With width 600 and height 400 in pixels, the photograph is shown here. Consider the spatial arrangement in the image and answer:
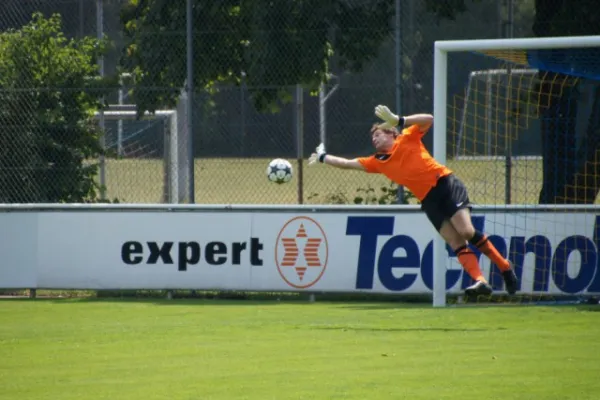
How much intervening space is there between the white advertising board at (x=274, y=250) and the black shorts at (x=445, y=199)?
6.21 feet

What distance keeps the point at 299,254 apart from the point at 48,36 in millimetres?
6184

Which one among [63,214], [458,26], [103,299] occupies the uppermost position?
[458,26]

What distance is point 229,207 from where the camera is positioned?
16.2 metres

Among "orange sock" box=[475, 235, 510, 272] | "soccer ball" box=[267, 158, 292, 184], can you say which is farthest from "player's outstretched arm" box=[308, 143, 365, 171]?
"soccer ball" box=[267, 158, 292, 184]

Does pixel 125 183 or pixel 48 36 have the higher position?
pixel 48 36

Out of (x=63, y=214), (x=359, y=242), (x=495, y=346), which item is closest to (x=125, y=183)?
(x=63, y=214)

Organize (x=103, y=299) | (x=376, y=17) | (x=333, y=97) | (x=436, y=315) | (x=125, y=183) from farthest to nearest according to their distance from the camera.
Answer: (x=125, y=183), (x=333, y=97), (x=376, y=17), (x=103, y=299), (x=436, y=315)

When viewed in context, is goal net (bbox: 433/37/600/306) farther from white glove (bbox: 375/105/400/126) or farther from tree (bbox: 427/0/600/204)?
white glove (bbox: 375/105/400/126)

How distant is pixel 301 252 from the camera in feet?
52.2

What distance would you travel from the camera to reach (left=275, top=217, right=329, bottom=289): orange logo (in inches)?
624

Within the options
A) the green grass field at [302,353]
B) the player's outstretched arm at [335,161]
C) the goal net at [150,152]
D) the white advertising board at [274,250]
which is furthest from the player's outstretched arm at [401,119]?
the goal net at [150,152]

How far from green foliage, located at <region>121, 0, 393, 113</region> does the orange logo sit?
9.09ft

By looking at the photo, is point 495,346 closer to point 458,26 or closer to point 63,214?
point 63,214

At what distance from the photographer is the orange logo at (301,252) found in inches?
624
